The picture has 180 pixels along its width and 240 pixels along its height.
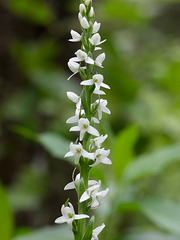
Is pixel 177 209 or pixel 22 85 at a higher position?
pixel 22 85

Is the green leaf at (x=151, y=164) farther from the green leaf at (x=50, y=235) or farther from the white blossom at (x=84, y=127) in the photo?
the white blossom at (x=84, y=127)

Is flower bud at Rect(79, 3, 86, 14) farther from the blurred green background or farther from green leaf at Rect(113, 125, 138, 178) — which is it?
the blurred green background

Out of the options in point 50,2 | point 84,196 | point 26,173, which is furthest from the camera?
point 50,2

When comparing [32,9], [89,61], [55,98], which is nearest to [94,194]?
[89,61]

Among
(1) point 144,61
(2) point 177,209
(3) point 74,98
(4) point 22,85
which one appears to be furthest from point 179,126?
(3) point 74,98

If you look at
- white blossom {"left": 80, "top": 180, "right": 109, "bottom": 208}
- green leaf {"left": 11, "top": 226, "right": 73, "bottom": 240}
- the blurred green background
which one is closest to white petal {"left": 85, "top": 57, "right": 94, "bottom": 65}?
white blossom {"left": 80, "top": 180, "right": 109, "bottom": 208}

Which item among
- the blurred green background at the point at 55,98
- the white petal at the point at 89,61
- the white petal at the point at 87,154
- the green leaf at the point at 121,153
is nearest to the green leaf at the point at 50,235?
the green leaf at the point at 121,153

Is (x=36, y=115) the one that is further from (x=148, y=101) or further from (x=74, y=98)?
(x=74, y=98)
